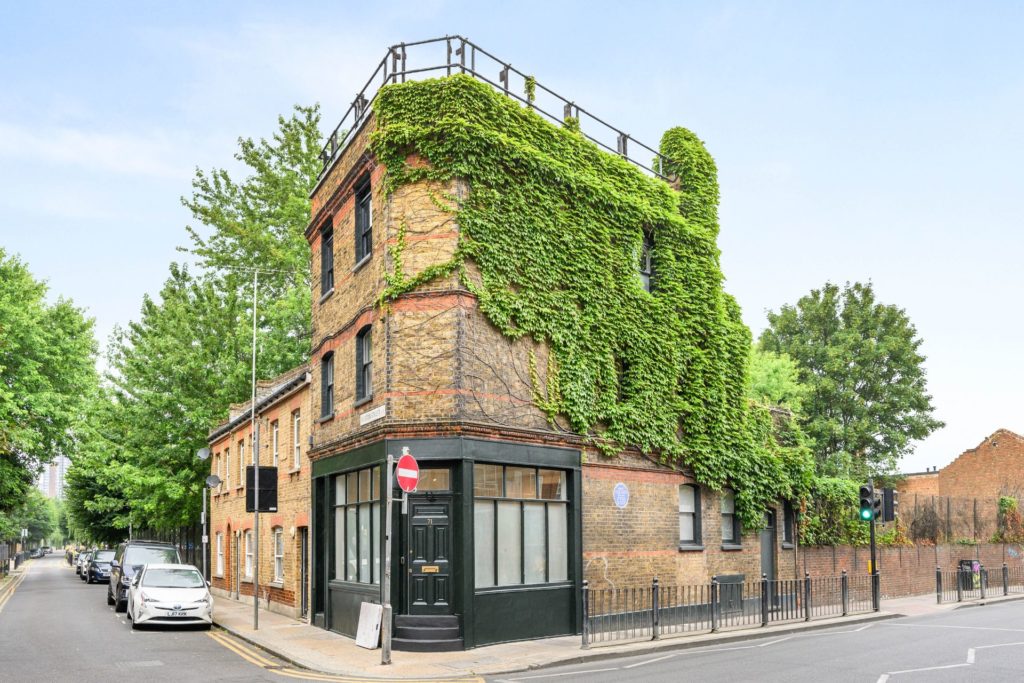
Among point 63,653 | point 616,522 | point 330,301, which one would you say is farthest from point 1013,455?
point 63,653

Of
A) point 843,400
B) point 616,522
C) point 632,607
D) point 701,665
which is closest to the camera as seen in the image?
point 701,665

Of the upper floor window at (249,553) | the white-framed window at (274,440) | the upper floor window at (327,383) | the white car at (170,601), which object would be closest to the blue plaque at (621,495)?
the upper floor window at (327,383)

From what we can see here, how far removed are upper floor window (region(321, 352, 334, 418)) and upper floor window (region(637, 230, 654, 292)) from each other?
772 centimetres

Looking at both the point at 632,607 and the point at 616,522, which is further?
the point at 616,522

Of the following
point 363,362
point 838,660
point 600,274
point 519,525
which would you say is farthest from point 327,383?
point 838,660

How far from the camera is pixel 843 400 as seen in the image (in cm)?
5147

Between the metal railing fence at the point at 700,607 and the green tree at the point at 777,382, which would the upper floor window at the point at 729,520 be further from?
the green tree at the point at 777,382

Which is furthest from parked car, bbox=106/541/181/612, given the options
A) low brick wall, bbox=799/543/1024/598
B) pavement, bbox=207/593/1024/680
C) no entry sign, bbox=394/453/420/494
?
low brick wall, bbox=799/543/1024/598

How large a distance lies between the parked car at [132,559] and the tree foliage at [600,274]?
16023 millimetres

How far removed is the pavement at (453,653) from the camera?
14.4 meters

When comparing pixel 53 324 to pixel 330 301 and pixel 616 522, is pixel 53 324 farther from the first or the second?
pixel 616 522

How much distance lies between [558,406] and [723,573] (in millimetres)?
6811

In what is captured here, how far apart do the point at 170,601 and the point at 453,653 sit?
29.2 feet

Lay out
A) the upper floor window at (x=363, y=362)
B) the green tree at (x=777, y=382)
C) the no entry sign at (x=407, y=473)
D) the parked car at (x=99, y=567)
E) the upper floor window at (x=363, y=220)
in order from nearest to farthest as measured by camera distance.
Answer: the no entry sign at (x=407, y=473)
the upper floor window at (x=363, y=362)
the upper floor window at (x=363, y=220)
the parked car at (x=99, y=567)
the green tree at (x=777, y=382)
